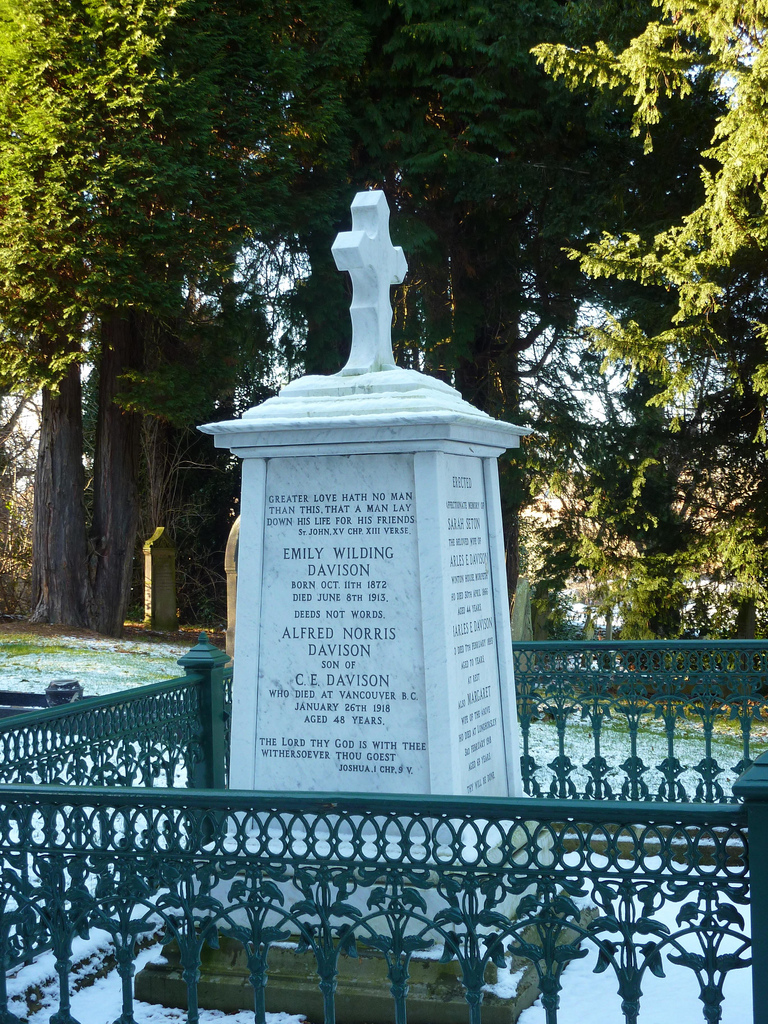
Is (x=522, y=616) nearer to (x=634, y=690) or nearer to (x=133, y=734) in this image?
(x=634, y=690)

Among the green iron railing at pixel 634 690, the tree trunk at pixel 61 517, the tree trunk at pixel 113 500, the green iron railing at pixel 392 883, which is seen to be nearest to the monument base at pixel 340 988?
the green iron railing at pixel 392 883

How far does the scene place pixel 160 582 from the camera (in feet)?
66.8

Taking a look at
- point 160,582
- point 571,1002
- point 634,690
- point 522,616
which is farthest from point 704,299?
point 160,582

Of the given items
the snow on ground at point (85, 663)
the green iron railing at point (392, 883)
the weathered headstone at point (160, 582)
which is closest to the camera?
the green iron railing at point (392, 883)

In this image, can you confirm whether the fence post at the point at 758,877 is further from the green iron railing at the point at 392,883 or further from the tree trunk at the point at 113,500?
the tree trunk at the point at 113,500

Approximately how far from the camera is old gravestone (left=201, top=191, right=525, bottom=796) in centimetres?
441

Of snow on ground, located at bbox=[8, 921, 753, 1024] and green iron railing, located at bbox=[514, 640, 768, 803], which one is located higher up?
green iron railing, located at bbox=[514, 640, 768, 803]

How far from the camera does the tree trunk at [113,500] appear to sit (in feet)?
56.8

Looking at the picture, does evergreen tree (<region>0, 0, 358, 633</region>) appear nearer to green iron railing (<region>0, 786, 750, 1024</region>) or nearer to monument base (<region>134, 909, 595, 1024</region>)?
monument base (<region>134, 909, 595, 1024</region>)

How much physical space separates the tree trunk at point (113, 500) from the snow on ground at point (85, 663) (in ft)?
5.48

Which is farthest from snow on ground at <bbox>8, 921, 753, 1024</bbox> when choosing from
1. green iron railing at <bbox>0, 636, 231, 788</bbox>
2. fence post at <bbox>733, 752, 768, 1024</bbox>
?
fence post at <bbox>733, 752, 768, 1024</bbox>

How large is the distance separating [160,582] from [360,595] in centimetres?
1642

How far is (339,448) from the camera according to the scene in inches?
181

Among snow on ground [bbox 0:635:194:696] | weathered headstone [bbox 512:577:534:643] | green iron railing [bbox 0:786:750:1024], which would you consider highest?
weathered headstone [bbox 512:577:534:643]
